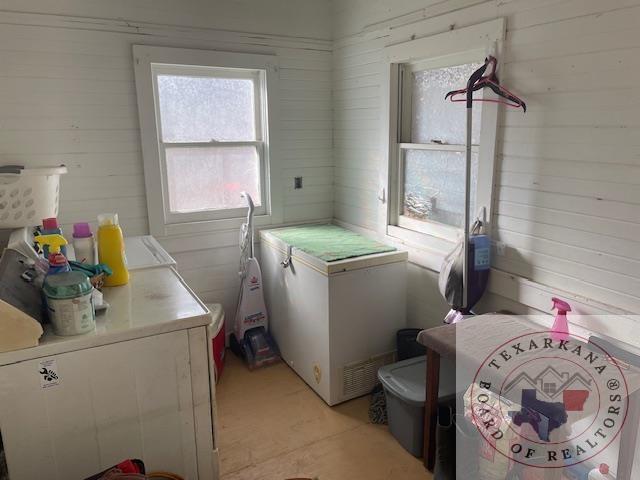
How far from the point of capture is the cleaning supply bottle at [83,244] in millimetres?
1852

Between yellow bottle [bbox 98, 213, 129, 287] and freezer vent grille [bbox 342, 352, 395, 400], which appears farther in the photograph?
freezer vent grille [bbox 342, 352, 395, 400]

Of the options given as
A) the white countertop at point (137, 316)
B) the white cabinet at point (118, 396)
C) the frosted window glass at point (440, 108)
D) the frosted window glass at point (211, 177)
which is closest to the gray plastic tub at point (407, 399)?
the white cabinet at point (118, 396)

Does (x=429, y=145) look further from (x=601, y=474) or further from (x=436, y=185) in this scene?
(x=601, y=474)

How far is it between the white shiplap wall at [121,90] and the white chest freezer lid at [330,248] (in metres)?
0.31

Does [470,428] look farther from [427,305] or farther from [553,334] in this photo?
[427,305]

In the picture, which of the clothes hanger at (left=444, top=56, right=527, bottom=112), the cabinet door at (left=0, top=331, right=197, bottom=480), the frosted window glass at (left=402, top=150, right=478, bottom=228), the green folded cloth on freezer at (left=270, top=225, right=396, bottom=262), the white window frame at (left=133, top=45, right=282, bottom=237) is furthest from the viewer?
the white window frame at (left=133, top=45, right=282, bottom=237)

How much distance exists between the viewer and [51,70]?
2.54 meters

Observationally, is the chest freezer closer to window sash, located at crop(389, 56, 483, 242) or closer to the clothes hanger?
window sash, located at crop(389, 56, 483, 242)

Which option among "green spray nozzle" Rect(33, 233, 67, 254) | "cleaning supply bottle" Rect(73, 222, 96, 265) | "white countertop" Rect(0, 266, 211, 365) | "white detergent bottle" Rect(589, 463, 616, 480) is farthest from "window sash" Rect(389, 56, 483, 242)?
"green spray nozzle" Rect(33, 233, 67, 254)

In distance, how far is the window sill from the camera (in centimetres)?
255

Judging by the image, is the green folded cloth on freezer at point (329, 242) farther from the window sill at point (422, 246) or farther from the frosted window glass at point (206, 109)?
the frosted window glass at point (206, 109)

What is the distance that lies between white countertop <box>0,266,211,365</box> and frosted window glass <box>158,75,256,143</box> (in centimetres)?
134

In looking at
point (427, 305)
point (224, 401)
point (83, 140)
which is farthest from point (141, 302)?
→ point (427, 305)

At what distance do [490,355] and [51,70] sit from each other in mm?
2627
